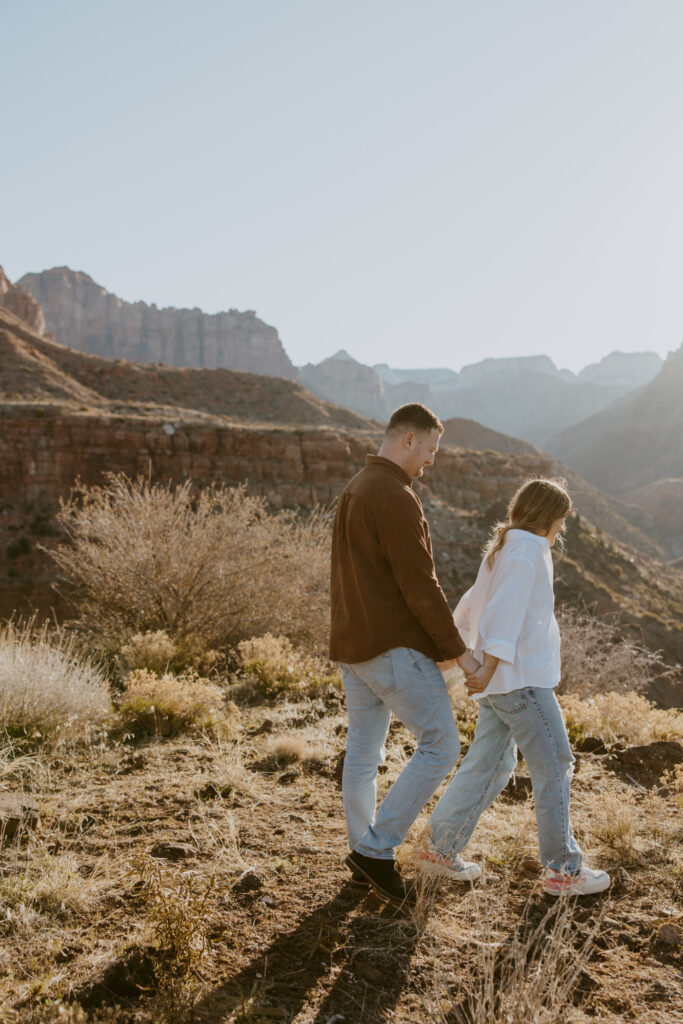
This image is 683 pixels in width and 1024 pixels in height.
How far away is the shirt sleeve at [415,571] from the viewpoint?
248 centimetres

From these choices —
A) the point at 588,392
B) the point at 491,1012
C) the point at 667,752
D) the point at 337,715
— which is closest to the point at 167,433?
the point at 337,715

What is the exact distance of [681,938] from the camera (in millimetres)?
2549

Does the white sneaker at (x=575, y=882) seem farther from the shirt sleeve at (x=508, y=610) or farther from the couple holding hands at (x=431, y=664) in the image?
the shirt sleeve at (x=508, y=610)

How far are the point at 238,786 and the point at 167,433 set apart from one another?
27.4 meters

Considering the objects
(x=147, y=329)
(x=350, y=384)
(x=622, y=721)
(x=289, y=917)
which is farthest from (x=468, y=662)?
(x=350, y=384)

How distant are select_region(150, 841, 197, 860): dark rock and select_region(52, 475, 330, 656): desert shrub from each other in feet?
14.0

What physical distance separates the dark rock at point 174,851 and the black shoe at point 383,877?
2.81ft

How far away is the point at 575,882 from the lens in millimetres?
2734

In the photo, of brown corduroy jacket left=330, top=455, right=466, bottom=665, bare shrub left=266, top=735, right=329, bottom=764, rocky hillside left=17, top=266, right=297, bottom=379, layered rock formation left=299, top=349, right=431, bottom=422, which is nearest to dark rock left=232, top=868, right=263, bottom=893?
brown corduroy jacket left=330, top=455, right=466, bottom=665

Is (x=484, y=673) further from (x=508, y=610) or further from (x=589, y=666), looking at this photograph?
(x=589, y=666)

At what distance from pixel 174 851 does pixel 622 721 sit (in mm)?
3881

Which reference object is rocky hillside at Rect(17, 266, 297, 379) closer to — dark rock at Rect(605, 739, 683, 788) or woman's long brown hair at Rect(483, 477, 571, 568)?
dark rock at Rect(605, 739, 683, 788)

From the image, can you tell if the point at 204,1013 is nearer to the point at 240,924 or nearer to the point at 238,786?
the point at 240,924

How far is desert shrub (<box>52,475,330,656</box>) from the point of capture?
26.2 feet
